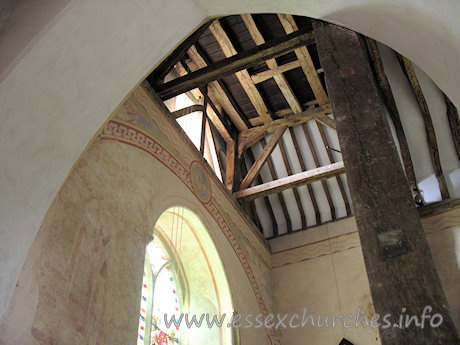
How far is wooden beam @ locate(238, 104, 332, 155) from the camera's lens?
891 cm

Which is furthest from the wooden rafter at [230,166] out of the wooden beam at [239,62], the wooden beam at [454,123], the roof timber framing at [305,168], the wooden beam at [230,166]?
the wooden beam at [454,123]

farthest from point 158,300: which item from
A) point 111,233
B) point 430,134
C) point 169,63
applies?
point 430,134

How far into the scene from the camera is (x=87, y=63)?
2719 millimetres

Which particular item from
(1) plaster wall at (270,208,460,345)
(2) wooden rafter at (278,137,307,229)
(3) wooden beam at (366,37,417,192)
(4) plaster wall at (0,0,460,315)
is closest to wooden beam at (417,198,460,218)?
(1) plaster wall at (270,208,460,345)

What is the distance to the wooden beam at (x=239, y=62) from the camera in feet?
19.9

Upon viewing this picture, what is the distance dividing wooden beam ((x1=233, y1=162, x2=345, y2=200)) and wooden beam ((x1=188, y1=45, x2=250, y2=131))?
5.02 ft

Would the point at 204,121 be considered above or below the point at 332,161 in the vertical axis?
below

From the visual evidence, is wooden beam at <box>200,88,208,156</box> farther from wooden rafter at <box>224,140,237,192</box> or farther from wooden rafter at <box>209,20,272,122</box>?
wooden rafter at <box>224,140,237,192</box>

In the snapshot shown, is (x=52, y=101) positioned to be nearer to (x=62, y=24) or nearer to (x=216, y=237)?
(x=62, y=24)

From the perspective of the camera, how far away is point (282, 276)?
29.0 ft

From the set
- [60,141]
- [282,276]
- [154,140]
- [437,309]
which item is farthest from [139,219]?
[282,276]

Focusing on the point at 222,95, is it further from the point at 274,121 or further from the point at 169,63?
the point at 169,63

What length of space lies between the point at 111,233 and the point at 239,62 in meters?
3.07

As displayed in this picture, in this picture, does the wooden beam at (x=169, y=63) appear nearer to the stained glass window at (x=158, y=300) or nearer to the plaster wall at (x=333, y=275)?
the stained glass window at (x=158, y=300)
